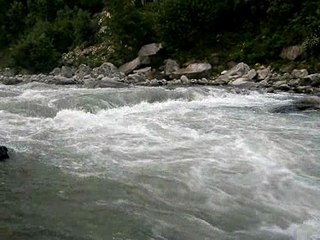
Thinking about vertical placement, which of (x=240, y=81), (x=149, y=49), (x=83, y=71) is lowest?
(x=83, y=71)

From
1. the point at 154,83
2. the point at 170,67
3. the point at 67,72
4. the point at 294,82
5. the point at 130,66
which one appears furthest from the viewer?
the point at 67,72

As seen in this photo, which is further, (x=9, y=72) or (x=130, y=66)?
(x=9, y=72)

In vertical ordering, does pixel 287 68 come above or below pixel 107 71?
above

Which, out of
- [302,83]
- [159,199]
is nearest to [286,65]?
[302,83]

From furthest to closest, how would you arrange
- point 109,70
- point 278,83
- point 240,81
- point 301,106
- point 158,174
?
point 109,70 < point 240,81 < point 278,83 < point 301,106 < point 158,174

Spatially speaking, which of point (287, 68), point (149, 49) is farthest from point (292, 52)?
point (149, 49)

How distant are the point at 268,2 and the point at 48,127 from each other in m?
21.3

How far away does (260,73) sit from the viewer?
25594mm

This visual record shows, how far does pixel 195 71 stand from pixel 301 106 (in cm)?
1123

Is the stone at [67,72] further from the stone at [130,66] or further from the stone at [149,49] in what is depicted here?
the stone at [149,49]

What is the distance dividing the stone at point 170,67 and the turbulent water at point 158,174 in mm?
12062

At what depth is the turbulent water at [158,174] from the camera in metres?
7.12

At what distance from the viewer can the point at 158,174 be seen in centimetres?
952

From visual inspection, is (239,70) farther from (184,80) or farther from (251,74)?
(184,80)
